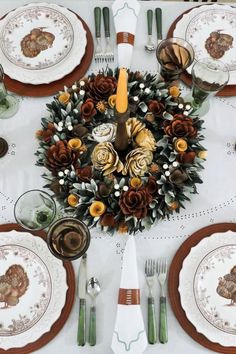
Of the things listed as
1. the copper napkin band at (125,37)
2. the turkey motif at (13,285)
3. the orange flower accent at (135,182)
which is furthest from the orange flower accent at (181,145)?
the turkey motif at (13,285)

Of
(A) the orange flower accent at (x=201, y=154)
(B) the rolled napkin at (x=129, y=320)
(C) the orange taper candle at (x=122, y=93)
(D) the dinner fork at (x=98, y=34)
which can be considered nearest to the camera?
(C) the orange taper candle at (x=122, y=93)

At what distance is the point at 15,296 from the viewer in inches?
41.9

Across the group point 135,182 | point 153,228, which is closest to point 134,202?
point 135,182

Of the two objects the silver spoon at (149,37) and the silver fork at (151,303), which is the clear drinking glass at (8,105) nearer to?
the silver spoon at (149,37)

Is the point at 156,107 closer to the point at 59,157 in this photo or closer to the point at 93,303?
the point at 59,157

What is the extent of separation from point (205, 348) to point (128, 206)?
15.0 inches

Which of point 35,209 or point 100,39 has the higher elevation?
point 100,39

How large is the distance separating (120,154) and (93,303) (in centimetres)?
36

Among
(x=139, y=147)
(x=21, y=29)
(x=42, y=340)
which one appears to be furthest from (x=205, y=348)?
(x=21, y=29)

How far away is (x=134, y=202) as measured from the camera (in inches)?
39.6

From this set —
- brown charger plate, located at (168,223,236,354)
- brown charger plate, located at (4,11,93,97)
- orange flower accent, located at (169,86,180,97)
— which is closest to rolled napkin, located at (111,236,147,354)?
brown charger plate, located at (168,223,236,354)

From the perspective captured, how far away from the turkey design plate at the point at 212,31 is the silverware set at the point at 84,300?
69 centimetres

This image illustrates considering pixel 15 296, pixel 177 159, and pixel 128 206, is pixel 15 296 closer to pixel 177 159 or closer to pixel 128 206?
pixel 128 206

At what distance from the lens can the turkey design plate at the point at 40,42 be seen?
125 centimetres
